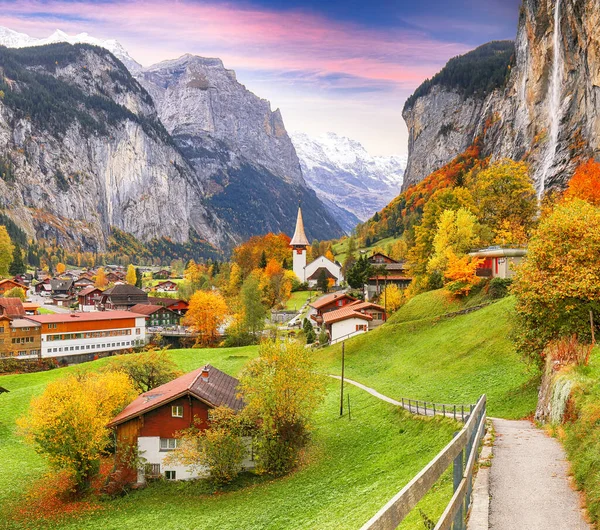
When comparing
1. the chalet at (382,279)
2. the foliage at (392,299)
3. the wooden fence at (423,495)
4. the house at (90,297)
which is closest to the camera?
the wooden fence at (423,495)

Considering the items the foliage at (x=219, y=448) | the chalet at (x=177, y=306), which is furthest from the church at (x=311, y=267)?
the foliage at (x=219, y=448)

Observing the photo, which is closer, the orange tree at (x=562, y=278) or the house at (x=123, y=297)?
the orange tree at (x=562, y=278)

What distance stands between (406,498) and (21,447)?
50.7 m

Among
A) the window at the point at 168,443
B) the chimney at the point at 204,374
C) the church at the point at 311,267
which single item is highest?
the church at the point at 311,267

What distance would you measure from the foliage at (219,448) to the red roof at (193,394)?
214cm

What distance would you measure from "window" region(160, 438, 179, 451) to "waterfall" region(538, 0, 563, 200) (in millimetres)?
79814

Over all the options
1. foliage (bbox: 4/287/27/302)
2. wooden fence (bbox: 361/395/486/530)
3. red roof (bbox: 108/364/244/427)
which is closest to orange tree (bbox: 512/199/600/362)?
wooden fence (bbox: 361/395/486/530)

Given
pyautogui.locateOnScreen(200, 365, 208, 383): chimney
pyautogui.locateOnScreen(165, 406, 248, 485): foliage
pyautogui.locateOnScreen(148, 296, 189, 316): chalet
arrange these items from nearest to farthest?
pyautogui.locateOnScreen(165, 406, 248, 485): foliage → pyautogui.locateOnScreen(200, 365, 208, 383): chimney → pyautogui.locateOnScreen(148, 296, 189, 316): chalet

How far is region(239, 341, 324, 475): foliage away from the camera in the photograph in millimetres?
33312

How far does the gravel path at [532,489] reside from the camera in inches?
402

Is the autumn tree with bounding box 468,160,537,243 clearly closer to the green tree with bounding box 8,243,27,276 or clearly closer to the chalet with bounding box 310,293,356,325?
the chalet with bounding box 310,293,356,325

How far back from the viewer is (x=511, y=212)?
239 ft

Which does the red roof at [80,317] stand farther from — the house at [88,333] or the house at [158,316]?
the house at [158,316]

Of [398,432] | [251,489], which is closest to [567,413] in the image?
[398,432]
